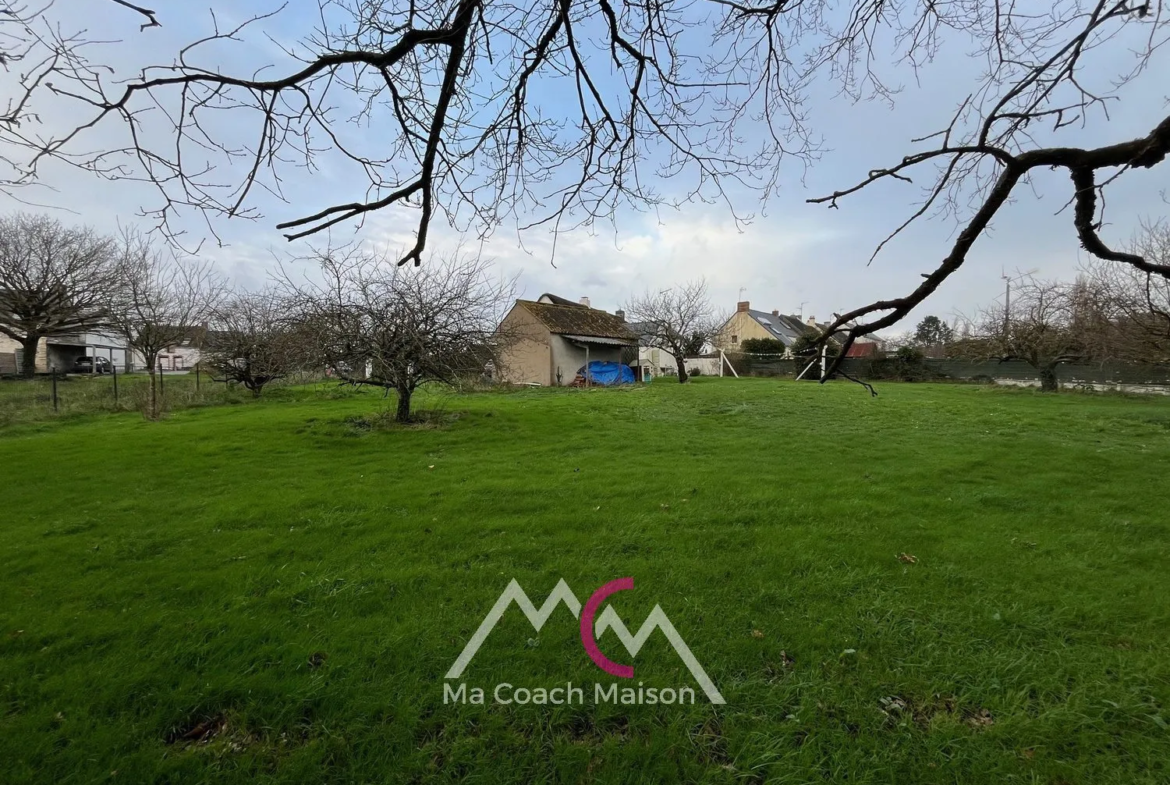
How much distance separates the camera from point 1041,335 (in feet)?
59.0

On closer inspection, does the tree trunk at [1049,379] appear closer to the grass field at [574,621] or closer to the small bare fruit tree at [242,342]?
the grass field at [574,621]

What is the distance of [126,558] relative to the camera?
3.47 metres

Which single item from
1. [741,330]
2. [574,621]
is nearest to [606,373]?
[741,330]

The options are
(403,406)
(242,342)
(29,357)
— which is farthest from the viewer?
(29,357)

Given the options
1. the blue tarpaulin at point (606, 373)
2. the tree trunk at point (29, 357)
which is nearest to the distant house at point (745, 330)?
the blue tarpaulin at point (606, 373)

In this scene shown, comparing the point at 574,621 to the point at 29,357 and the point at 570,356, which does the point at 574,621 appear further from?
the point at 29,357

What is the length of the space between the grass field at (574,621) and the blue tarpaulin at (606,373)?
15.6 meters

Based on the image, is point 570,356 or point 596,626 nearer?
point 596,626

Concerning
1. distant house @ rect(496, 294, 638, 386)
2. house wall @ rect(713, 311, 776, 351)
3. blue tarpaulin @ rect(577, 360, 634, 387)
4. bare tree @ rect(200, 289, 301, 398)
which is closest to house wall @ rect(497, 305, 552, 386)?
distant house @ rect(496, 294, 638, 386)

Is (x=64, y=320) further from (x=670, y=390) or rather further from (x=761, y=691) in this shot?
(x=761, y=691)

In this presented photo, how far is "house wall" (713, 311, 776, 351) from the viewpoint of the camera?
3544 cm

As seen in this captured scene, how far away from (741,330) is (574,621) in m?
36.0

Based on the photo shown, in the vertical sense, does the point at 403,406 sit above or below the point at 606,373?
below

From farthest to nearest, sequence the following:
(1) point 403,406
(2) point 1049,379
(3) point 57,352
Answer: (3) point 57,352 < (2) point 1049,379 < (1) point 403,406
